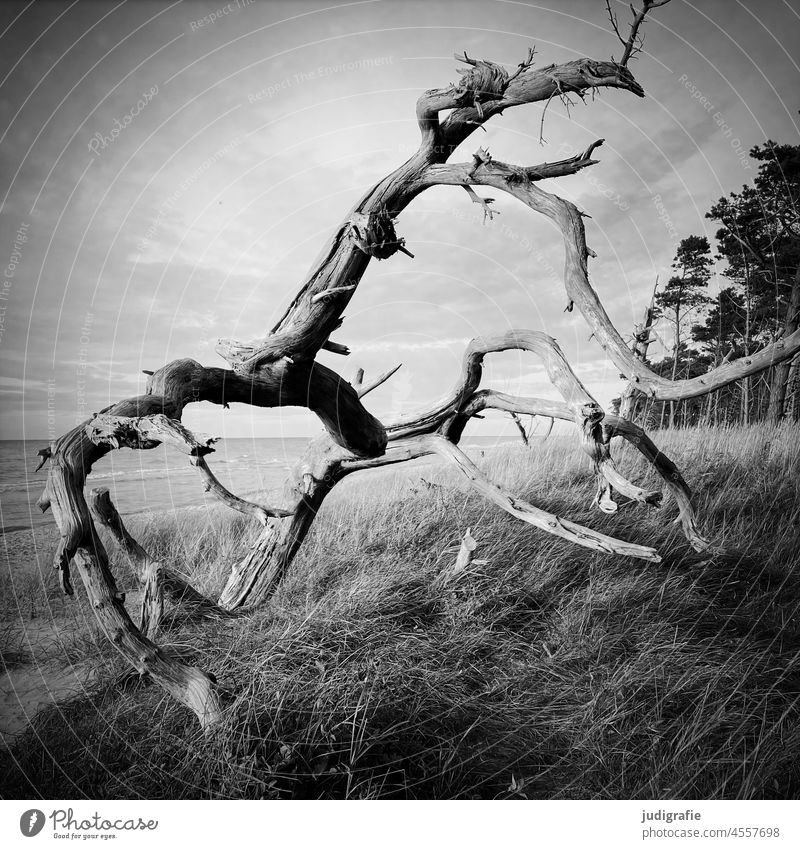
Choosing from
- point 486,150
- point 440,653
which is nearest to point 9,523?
point 440,653

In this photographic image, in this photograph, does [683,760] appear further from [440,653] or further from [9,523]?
[9,523]

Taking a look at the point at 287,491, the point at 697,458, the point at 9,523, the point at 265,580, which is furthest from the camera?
the point at 9,523

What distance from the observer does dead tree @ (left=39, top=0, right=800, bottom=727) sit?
211 centimetres

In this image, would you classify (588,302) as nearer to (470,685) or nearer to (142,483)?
(470,685)

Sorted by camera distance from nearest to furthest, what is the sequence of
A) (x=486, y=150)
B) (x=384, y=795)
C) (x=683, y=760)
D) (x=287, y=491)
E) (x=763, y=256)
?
(x=384, y=795) → (x=683, y=760) → (x=486, y=150) → (x=287, y=491) → (x=763, y=256)

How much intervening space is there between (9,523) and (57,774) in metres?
6.02

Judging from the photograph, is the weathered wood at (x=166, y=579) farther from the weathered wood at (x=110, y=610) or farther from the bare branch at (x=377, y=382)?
the bare branch at (x=377, y=382)

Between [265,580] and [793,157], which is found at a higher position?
[793,157]

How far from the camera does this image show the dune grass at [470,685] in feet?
7.38

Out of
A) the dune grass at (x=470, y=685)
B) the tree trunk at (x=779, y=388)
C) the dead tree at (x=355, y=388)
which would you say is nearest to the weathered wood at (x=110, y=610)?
the dead tree at (x=355, y=388)

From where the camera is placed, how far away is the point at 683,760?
8.03 ft

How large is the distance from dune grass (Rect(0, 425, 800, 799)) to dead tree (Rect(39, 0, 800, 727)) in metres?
0.34

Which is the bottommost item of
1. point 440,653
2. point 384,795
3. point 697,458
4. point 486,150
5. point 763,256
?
point 384,795

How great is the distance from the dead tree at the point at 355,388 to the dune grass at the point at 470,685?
34 cm
